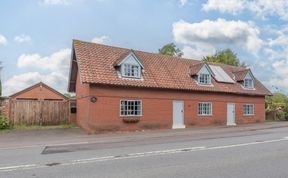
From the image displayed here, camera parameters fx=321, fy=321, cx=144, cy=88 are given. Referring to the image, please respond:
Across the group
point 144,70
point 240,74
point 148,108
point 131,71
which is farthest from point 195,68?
point 131,71

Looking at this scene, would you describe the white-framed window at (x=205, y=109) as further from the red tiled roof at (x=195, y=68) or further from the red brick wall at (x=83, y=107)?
the red brick wall at (x=83, y=107)

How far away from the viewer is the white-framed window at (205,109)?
27.3 meters

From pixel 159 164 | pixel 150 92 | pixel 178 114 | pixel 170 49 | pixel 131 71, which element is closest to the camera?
pixel 159 164

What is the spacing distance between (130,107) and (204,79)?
818 centimetres

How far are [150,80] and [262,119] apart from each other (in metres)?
14.9

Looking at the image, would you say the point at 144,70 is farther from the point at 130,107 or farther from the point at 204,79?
the point at 204,79

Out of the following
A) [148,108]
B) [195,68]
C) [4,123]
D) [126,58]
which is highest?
[126,58]

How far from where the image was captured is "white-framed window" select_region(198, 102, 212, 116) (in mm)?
27312

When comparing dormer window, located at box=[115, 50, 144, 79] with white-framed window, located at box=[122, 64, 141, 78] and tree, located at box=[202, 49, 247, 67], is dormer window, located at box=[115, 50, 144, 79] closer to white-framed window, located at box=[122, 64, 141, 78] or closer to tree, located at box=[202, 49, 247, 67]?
white-framed window, located at box=[122, 64, 141, 78]

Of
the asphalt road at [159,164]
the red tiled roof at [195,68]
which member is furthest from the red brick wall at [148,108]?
the asphalt road at [159,164]

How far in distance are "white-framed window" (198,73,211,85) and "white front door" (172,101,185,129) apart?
3210 millimetres

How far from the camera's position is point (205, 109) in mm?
27734

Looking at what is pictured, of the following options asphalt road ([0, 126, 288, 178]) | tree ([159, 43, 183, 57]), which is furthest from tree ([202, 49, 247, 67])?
asphalt road ([0, 126, 288, 178])

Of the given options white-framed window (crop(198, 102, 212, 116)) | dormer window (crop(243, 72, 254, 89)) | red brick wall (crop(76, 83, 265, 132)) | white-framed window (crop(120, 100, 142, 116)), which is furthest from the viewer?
dormer window (crop(243, 72, 254, 89))
